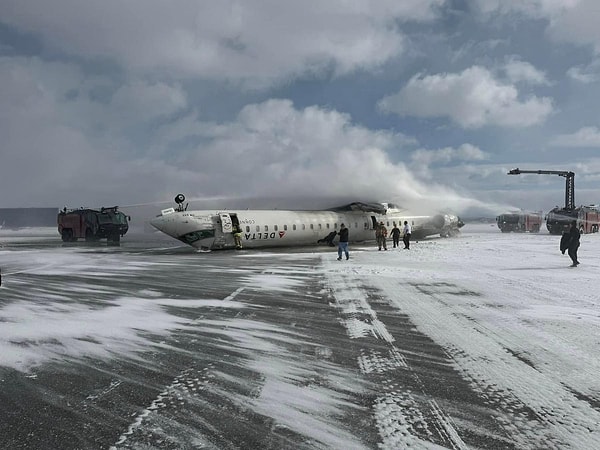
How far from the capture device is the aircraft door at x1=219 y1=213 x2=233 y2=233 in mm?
26031

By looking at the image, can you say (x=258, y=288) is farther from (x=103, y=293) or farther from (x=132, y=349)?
(x=132, y=349)

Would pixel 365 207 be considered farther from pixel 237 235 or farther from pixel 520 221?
pixel 520 221

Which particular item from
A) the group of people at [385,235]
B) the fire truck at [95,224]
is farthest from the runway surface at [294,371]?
the fire truck at [95,224]

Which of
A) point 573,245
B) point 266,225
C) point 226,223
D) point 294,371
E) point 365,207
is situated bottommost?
point 294,371

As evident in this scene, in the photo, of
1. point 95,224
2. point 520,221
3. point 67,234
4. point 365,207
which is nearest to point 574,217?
point 520,221

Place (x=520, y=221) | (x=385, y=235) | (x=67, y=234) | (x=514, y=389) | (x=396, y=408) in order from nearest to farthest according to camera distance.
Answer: (x=396, y=408), (x=514, y=389), (x=385, y=235), (x=67, y=234), (x=520, y=221)

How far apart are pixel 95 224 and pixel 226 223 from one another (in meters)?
18.5

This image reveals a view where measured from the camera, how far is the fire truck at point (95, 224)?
1505 inches

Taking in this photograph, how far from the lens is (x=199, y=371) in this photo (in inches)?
198

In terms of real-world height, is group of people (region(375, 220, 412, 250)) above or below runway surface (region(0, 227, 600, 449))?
above

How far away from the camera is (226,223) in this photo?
26.1m

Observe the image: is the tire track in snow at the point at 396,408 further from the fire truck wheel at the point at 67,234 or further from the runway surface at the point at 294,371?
the fire truck wheel at the point at 67,234

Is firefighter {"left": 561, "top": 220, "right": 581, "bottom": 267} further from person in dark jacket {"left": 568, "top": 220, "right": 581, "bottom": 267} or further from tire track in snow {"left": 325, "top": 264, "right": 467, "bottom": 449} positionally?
tire track in snow {"left": 325, "top": 264, "right": 467, "bottom": 449}

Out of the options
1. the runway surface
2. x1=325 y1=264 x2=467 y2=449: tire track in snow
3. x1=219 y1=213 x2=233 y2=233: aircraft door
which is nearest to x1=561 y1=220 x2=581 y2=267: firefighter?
the runway surface
